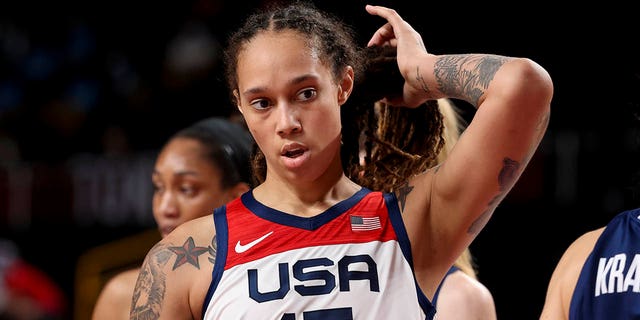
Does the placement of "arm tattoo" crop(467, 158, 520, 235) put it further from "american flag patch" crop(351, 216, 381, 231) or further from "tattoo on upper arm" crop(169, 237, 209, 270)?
"tattoo on upper arm" crop(169, 237, 209, 270)

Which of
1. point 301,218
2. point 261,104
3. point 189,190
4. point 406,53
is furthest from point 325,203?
point 189,190

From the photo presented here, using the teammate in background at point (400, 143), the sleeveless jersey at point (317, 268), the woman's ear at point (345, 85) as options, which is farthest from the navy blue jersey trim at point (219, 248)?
the teammate in background at point (400, 143)

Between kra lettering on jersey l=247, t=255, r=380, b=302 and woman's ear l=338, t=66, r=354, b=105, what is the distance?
0.43 metres

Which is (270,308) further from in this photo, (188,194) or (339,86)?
(188,194)

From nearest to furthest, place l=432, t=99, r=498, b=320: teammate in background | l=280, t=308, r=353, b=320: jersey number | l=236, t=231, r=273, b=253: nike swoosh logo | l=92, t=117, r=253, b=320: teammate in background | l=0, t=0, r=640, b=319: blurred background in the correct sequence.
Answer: l=280, t=308, r=353, b=320: jersey number, l=236, t=231, r=273, b=253: nike swoosh logo, l=432, t=99, r=498, b=320: teammate in background, l=92, t=117, r=253, b=320: teammate in background, l=0, t=0, r=640, b=319: blurred background

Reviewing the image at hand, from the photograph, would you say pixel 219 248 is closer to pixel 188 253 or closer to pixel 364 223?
pixel 188 253

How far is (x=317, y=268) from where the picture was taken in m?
2.22

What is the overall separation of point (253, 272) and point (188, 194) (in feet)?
4.40

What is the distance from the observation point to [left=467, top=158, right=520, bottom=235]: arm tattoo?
7.28 ft

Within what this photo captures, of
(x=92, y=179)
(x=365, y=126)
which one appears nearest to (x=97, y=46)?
(x=92, y=179)

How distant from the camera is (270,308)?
86.2 inches

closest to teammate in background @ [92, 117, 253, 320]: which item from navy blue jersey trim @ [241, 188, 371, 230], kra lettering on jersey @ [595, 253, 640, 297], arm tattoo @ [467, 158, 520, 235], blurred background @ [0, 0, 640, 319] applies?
navy blue jersey trim @ [241, 188, 371, 230]

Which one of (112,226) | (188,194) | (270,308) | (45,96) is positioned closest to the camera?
(270,308)

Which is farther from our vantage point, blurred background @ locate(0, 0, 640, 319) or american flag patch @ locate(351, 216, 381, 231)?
blurred background @ locate(0, 0, 640, 319)
